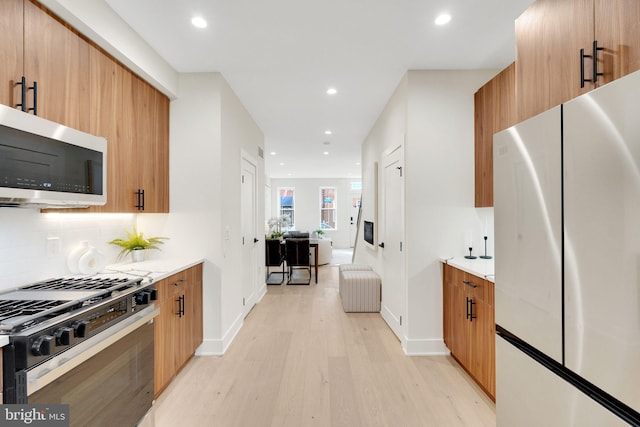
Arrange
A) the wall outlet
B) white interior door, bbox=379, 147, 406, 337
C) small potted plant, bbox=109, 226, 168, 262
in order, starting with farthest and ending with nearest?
white interior door, bbox=379, 147, 406, 337 < small potted plant, bbox=109, 226, 168, 262 < the wall outlet

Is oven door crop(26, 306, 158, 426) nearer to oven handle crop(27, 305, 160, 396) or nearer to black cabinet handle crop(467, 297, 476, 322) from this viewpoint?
oven handle crop(27, 305, 160, 396)

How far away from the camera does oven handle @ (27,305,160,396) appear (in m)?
1.17

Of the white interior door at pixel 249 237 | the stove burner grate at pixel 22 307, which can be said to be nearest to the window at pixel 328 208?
the white interior door at pixel 249 237

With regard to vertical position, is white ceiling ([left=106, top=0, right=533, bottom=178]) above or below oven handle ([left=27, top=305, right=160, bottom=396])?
above

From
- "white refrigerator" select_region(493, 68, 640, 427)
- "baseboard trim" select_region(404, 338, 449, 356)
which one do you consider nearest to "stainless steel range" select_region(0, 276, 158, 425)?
"white refrigerator" select_region(493, 68, 640, 427)

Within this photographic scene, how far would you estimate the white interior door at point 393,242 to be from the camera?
10.5 ft

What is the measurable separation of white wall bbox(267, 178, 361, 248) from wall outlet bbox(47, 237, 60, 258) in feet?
32.4

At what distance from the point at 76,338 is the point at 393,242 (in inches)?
116

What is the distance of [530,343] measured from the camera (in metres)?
1.26

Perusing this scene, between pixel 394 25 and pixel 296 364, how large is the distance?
2.90 m

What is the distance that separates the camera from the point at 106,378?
60.2 inches

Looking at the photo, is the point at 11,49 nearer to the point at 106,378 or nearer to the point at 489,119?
the point at 106,378

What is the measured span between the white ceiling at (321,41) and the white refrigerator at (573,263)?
130 centimetres

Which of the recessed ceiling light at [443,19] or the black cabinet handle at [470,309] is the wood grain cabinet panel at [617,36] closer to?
the recessed ceiling light at [443,19]
